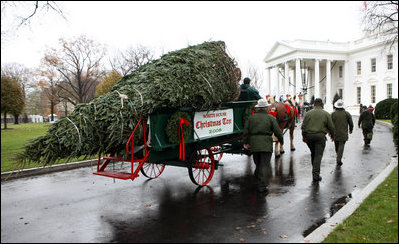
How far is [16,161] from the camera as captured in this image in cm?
443

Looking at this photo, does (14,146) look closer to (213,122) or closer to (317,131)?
(213,122)

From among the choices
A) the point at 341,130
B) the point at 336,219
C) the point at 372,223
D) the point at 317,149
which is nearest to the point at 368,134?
the point at 341,130

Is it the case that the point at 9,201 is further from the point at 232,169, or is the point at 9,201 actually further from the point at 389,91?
the point at 389,91

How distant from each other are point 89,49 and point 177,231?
104 feet

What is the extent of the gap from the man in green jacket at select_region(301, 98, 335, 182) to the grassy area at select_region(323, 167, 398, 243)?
197cm

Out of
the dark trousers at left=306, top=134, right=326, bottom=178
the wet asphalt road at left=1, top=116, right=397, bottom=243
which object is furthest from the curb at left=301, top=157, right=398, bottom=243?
the dark trousers at left=306, top=134, right=326, bottom=178

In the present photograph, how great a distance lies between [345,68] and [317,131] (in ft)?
163

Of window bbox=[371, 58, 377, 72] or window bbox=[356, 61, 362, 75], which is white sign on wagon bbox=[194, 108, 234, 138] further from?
window bbox=[356, 61, 362, 75]

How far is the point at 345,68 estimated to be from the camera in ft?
169

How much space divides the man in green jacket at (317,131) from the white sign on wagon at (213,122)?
77.5 inches

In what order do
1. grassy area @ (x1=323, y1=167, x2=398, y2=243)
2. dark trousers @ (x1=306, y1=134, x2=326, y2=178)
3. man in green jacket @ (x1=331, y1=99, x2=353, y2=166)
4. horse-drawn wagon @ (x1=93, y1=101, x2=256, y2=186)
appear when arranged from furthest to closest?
man in green jacket @ (x1=331, y1=99, x2=353, y2=166) → dark trousers @ (x1=306, y1=134, x2=326, y2=178) → horse-drawn wagon @ (x1=93, y1=101, x2=256, y2=186) → grassy area @ (x1=323, y1=167, x2=398, y2=243)

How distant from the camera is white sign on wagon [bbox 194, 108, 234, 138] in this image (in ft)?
21.0

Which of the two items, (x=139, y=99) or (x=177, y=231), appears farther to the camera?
(x=139, y=99)

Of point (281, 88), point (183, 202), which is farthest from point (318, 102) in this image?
point (281, 88)
